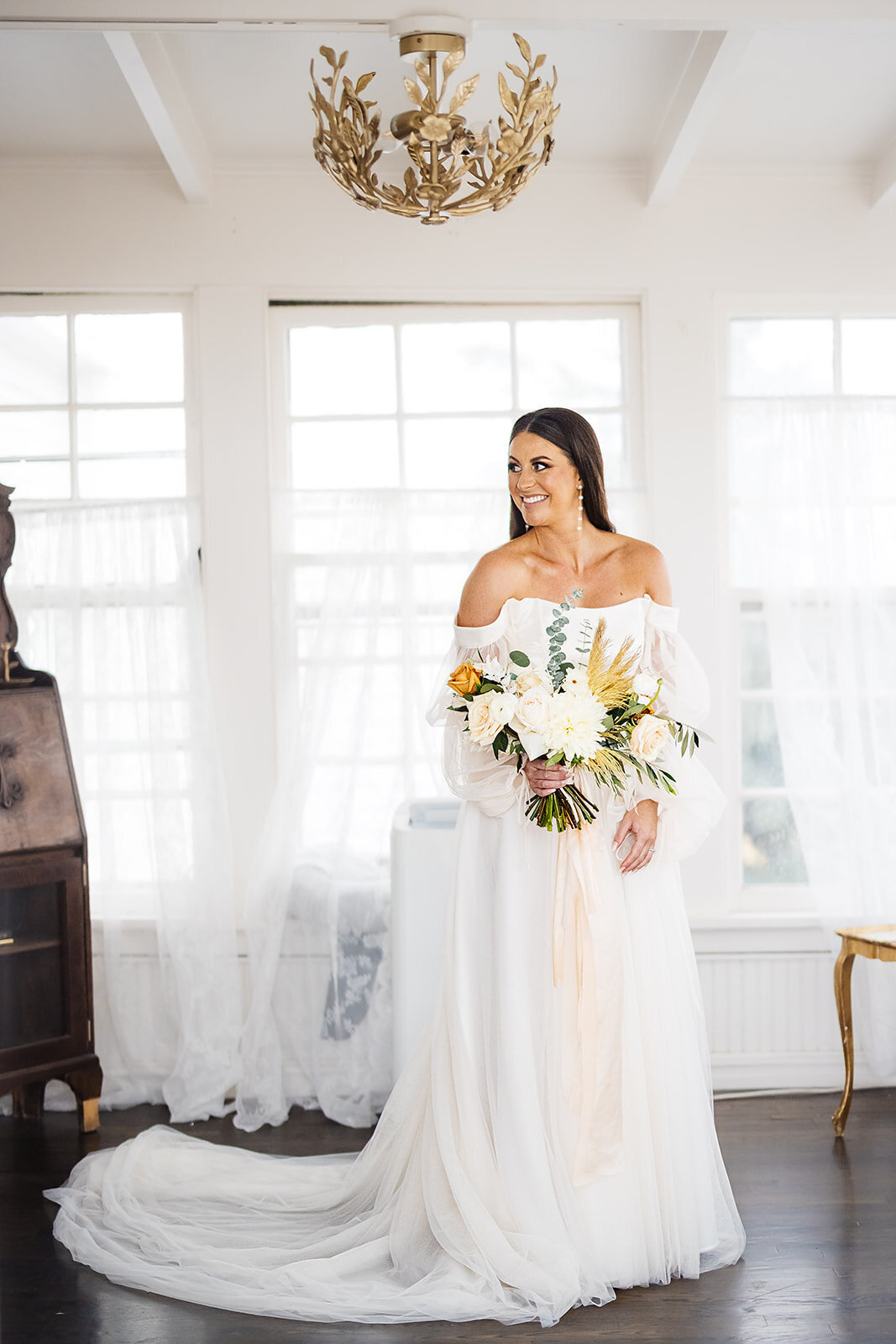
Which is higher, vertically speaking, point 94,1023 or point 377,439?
point 377,439

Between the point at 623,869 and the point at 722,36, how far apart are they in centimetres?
208

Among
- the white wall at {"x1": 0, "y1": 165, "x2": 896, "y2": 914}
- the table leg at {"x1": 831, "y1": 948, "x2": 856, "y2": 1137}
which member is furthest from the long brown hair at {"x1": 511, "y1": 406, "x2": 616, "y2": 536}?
the table leg at {"x1": 831, "y1": 948, "x2": 856, "y2": 1137}

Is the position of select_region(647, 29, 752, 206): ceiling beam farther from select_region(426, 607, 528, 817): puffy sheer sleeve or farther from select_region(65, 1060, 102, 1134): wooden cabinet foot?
select_region(65, 1060, 102, 1134): wooden cabinet foot

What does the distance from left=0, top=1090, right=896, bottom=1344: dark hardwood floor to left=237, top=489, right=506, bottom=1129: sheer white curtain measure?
382 millimetres

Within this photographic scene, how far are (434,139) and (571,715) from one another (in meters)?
1.27

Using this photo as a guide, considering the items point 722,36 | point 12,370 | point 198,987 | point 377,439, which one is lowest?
point 198,987

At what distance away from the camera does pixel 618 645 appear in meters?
2.70

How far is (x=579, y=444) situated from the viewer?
2738 millimetres

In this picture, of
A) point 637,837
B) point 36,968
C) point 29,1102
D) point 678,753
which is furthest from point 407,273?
point 29,1102

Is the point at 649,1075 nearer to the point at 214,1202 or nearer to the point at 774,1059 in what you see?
the point at 214,1202

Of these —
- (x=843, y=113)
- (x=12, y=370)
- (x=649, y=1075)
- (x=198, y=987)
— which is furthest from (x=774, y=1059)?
(x=12, y=370)

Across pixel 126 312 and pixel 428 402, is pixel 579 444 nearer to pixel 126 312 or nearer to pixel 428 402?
pixel 428 402

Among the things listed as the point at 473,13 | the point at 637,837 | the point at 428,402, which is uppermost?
the point at 473,13

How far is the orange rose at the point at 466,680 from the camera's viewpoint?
2.54m
